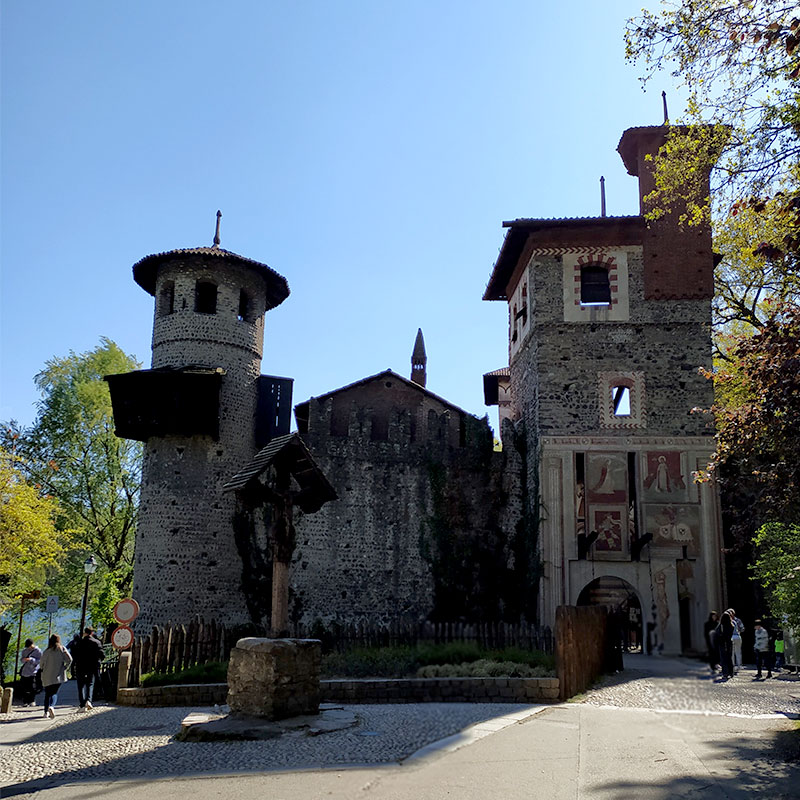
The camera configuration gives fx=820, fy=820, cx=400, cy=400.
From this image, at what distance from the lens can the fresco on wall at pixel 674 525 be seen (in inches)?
829

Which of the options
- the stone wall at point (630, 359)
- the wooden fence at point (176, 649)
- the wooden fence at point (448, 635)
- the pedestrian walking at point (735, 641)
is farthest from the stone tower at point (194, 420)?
the pedestrian walking at point (735, 641)

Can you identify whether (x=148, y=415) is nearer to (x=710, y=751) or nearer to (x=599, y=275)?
(x=599, y=275)

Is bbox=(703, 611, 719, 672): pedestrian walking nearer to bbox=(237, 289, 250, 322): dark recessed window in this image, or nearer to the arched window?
the arched window

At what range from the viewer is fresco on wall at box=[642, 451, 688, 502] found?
21.4 meters

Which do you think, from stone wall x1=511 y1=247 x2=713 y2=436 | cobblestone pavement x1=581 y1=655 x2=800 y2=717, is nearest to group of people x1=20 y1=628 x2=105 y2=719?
cobblestone pavement x1=581 y1=655 x2=800 y2=717

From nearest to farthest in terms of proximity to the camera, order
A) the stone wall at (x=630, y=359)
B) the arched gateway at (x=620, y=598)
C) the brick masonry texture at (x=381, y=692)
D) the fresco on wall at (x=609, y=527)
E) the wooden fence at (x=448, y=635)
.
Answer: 1. the brick masonry texture at (x=381, y=692)
2. the wooden fence at (x=448, y=635)
3. the fresco on wall at (x=609, y=527)
4. the stone wall at (x=630, y=359)
5. the arched gateway at (x=620, y=598)

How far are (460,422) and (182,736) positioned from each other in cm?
1681

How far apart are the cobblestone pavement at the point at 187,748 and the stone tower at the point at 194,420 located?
Answer: 414 inches

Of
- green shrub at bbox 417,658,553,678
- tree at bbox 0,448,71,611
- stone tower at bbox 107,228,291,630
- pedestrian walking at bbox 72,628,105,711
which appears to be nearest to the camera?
green shrub at bbox 417,658,553,678

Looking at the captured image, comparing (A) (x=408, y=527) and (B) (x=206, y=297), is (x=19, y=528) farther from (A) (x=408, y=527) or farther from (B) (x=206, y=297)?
(A) (x=408, y=527)

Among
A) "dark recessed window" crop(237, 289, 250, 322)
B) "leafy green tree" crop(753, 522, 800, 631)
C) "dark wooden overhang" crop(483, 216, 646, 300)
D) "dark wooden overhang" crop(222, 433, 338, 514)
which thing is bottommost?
"leafy green tree" crop(753, 522, 800, 631)

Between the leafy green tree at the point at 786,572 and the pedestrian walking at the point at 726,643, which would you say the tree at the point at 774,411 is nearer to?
the leafy green tree at the point at 786,572

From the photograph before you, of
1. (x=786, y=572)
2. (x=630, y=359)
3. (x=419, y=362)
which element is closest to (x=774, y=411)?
(x=786, y=572)

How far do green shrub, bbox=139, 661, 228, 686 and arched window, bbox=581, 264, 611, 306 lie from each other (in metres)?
14.6
